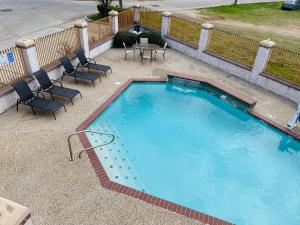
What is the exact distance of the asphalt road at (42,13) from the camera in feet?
62.8

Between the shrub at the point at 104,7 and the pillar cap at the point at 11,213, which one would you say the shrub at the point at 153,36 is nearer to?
the shrub at the point at 104,7

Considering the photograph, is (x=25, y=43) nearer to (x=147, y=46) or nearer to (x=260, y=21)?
(x=147, y=46)

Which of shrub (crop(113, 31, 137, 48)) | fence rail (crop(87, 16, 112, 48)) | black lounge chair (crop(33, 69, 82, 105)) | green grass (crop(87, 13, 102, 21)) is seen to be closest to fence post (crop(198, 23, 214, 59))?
shrub (crop(113, 31, 137, 48))

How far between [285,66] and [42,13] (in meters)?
20.0

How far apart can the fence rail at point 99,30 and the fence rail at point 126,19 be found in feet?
3.41

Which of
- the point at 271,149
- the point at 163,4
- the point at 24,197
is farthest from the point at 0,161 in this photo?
the point at 163,4

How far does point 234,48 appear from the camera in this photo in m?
16.3

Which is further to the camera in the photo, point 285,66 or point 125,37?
point 125,37

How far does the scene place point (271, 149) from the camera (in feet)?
34.1

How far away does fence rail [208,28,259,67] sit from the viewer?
1514cm

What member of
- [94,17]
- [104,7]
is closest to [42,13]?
[94,17]

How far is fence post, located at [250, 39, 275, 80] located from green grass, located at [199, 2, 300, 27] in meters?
14.1

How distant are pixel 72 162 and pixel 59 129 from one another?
1.81 metres

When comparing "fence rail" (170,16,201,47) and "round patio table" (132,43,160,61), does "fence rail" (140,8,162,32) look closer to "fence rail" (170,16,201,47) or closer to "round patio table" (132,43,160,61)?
"fence rail" (170,16,201,47)
